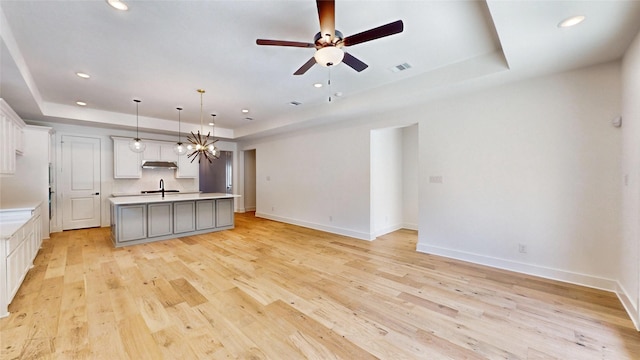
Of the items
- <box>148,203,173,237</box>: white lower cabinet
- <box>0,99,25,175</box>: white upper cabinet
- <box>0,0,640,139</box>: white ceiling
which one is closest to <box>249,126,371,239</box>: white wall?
<box>0,0,640,139</box>: white ceiling

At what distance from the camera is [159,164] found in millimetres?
7094

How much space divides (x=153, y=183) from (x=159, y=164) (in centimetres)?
63

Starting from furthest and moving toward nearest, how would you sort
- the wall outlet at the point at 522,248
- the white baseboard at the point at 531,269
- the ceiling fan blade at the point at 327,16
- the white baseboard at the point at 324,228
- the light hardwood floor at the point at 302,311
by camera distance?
1. the white baseboard at the point at 324,228
2. the wall outlet at the point at 522,248
3. the white baseboard at the point at 531,269
4. the light hardwood floor at the point at 302,311
5. the ceiling fan blade at the point at 327,16

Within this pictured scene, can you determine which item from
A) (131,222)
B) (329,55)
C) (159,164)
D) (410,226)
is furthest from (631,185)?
(159,164)

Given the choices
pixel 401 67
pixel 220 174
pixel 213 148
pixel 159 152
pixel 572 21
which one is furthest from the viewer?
pixel 220 174

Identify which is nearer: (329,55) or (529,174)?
(329,55)

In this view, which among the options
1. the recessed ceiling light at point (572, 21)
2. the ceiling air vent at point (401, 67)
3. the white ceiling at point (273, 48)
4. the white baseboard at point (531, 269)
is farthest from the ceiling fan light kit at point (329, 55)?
the white baseboard at point (531, 269)

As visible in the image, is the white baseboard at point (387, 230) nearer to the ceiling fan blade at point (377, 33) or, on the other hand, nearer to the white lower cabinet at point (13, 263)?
the ceiling fan blade at point (377, 33)

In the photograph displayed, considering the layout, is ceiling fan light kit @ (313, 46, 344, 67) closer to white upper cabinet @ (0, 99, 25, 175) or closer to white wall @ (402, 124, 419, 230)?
white upper cabinet @ (0, 99, 25, 175)

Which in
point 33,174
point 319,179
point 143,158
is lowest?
point 319,179

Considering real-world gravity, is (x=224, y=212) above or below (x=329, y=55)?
below

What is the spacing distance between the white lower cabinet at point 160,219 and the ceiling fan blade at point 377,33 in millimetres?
4964

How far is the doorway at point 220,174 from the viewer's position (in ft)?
28.4

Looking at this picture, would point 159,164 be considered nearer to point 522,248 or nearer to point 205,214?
point 205,214
